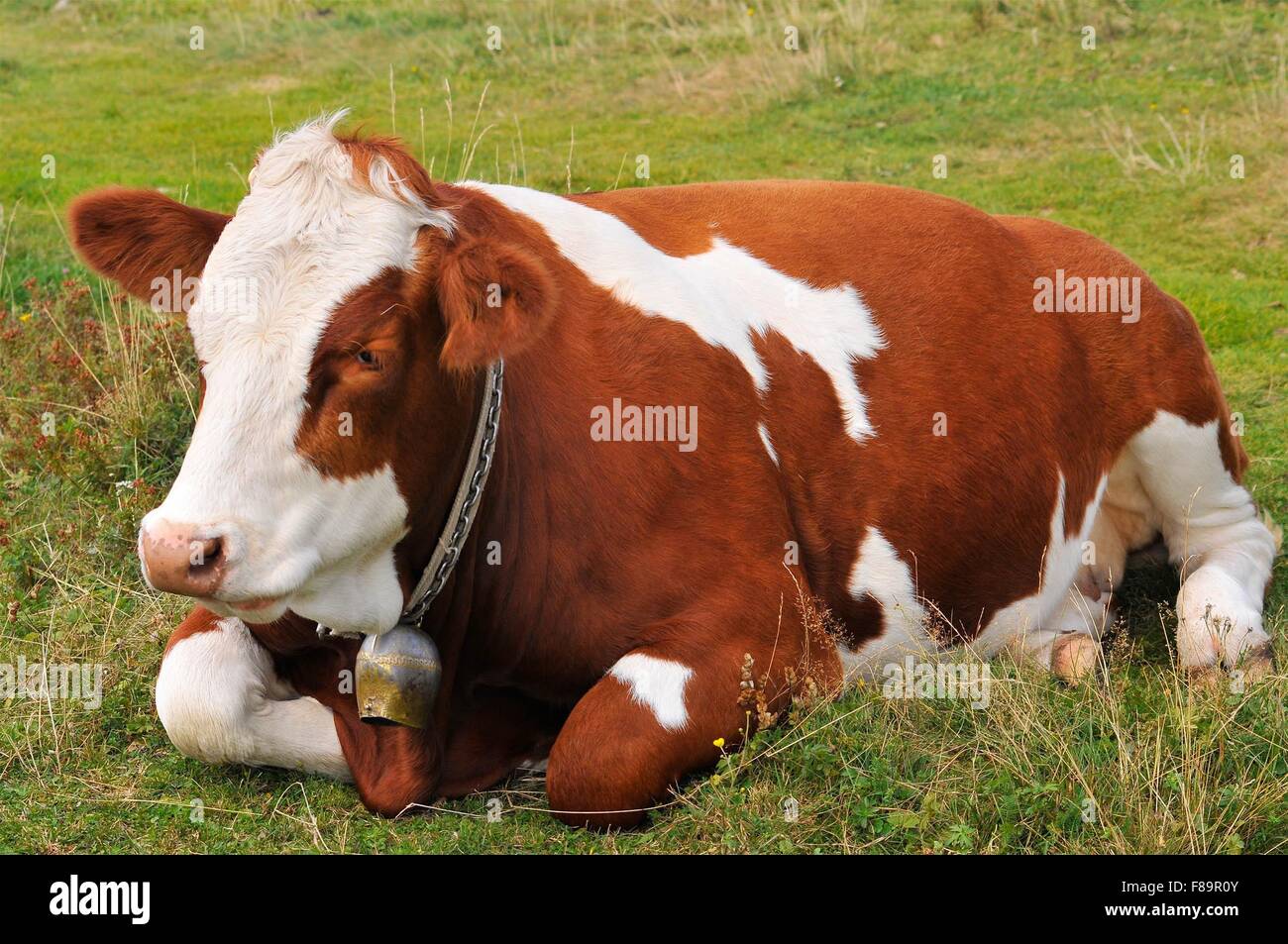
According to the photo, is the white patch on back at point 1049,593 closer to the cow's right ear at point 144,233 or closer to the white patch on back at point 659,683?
the white patch on back at point 659,683

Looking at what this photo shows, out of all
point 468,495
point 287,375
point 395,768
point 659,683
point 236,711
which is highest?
point 287,375

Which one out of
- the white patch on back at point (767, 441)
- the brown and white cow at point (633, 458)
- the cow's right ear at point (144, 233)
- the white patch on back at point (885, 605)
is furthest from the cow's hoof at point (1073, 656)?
the cow's right ear at point (144, 233)

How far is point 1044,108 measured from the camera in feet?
39.5

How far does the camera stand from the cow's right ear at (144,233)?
13.9 feet

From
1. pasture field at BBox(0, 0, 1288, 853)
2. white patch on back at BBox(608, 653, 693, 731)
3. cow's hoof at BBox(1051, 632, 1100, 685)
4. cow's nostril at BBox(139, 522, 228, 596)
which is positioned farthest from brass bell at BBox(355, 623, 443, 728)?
cow's hoof at BBox(1051, 632, 1100, 685)

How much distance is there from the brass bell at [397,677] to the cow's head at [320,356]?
0.11 meters

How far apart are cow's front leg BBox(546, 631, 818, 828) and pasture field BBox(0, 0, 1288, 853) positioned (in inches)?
3.3

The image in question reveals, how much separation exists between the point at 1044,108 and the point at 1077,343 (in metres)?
6.95

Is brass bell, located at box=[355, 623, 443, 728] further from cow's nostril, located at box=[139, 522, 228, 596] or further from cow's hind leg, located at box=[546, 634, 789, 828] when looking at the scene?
cow's nostril, located at box=[139, 522, 228, 596]

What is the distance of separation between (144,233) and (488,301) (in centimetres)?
107

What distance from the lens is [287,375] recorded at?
3.71 meters

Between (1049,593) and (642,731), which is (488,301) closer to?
(642,731)

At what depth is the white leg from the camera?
4.55 meters

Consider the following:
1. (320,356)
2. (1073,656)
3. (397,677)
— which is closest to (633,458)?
(397,677)
